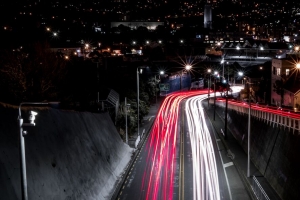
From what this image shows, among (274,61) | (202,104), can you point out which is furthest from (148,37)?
(274,61)

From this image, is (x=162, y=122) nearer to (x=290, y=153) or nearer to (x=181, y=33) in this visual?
(x=290, y=153)

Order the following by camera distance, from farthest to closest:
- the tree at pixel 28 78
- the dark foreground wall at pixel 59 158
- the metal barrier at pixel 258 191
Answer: the tree at pixel 28 78 → the metal barrier at pixel 258 191 → the dark foreground wall at pixel 59 158

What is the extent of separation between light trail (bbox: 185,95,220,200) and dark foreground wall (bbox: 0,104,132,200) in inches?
208

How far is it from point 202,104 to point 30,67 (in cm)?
3689

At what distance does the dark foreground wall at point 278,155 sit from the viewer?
68.0 ft

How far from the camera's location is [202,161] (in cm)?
3077

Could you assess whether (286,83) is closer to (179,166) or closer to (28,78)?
(179,166)

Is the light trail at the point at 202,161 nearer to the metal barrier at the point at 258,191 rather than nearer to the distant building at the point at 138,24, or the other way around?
the metal barrier at the point at 258,191

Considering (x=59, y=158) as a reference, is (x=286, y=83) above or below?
above

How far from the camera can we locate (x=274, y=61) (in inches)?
2140

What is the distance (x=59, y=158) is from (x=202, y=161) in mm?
14136

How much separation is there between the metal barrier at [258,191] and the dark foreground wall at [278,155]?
2.94ft

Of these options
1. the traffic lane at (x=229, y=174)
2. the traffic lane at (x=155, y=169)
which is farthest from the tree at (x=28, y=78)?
the traffic lane at (x=229, y=174)

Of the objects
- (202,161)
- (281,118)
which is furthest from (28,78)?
(281,118)
